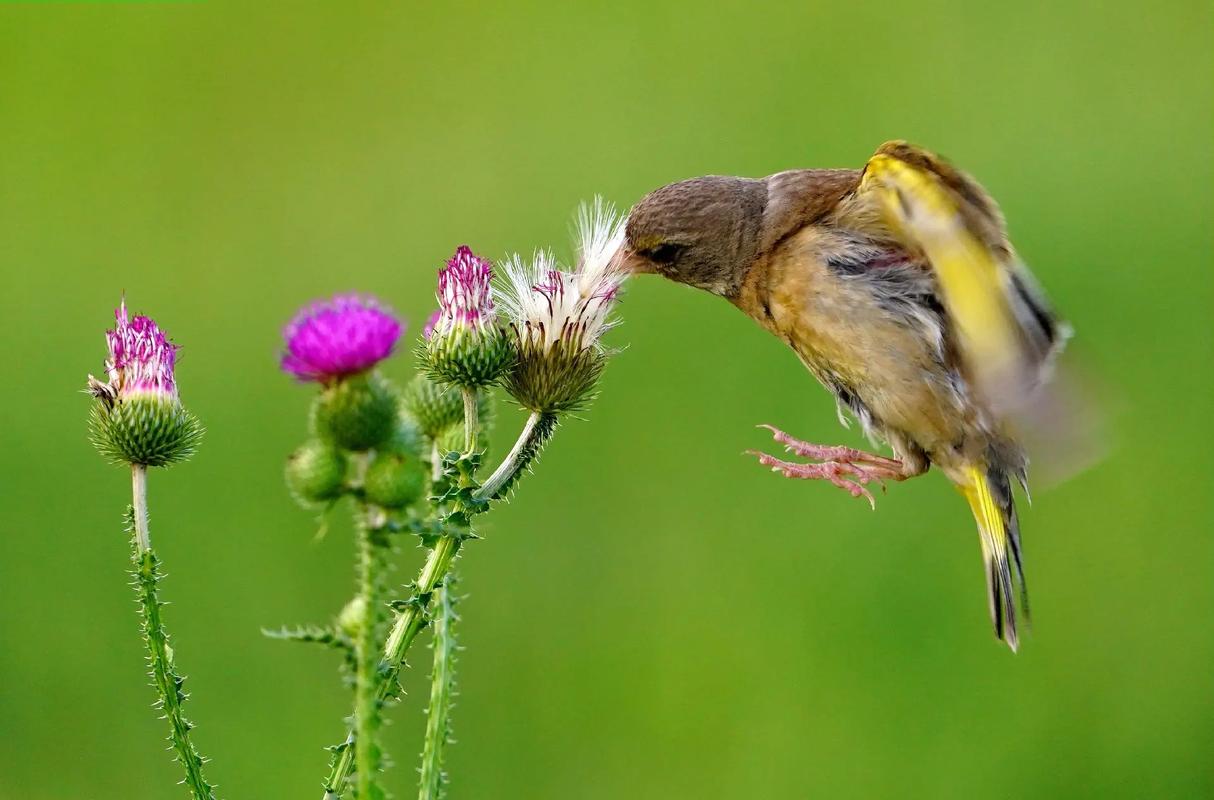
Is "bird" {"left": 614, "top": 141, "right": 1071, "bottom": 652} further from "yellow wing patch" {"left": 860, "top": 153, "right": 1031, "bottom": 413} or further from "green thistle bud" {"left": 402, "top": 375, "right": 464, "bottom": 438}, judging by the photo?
"green thistle bud" {"left": 402, "top": 375, "right": 464, "bottom": 438}

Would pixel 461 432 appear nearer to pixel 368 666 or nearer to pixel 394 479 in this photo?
pixel 394 479

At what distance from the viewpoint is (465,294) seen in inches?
154

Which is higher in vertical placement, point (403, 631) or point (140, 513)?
point (140, 513)

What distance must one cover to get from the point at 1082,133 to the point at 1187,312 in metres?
3.04

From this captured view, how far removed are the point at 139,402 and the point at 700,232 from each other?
211 cm

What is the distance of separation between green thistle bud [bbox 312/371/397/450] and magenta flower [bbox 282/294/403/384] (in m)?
0.03

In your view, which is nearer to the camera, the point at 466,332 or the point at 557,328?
the point at 466,332

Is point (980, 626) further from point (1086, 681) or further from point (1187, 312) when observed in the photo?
point (1187, 312)

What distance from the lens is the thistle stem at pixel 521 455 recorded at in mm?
3477

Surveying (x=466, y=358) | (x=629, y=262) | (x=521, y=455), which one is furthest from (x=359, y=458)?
(x=629, y=262)

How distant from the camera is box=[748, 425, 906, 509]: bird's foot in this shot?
187 inches

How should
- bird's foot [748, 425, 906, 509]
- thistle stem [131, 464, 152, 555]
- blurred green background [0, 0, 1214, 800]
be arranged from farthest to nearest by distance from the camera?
blurred green background [0, 0, 1214, 800] < bird's foot [748, 425, 906, 509] < thistle stem [131, 464, 152, 555]

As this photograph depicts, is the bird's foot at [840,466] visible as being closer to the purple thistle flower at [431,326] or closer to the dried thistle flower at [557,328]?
the dried thistle flower at [557,328]

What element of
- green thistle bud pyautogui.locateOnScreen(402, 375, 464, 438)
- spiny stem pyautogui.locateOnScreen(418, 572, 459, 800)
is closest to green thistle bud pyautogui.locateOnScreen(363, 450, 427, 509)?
spiny stem pyautogui.locateOnScreen(418, 572, 459, 800)
